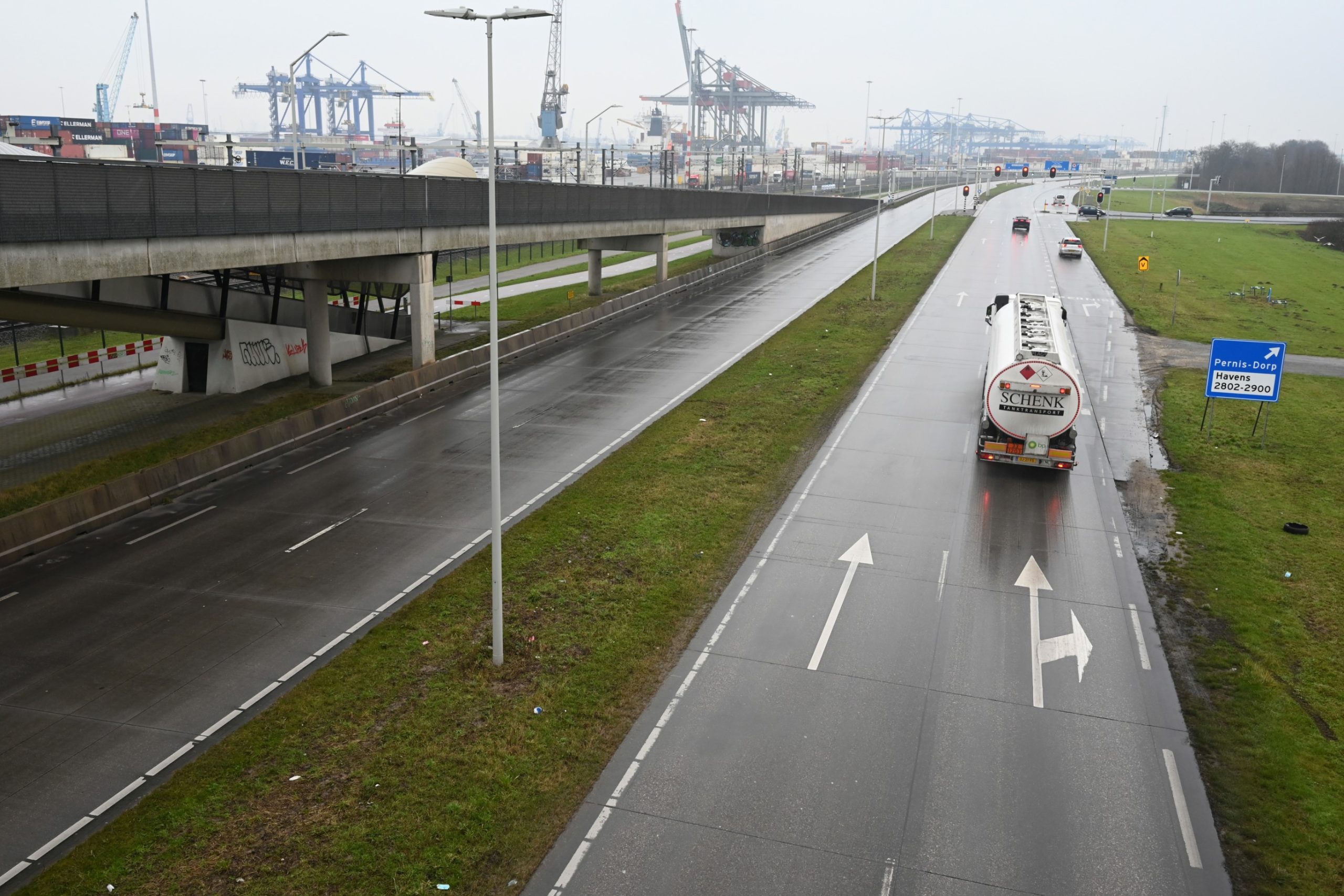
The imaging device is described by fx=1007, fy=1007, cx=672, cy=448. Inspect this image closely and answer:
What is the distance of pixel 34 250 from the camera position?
72.7 feet

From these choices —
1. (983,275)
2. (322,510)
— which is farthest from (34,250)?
(983,275)

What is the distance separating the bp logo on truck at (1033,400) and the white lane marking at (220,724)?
19196 mm

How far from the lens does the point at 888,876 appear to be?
11664mm

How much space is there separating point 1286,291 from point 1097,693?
191ft

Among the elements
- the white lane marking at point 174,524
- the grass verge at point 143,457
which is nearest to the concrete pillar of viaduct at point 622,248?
the grass verge at point 143,457

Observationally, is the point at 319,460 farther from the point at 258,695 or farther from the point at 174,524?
the point at 258,695

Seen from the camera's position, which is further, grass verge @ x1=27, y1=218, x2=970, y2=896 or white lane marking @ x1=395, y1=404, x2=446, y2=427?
white lane marking @ x1=395, y1=404, x2=446, y2=427

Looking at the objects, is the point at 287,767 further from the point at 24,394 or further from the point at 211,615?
the point at 24,394

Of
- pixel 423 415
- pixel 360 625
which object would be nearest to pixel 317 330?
pixel 423 415

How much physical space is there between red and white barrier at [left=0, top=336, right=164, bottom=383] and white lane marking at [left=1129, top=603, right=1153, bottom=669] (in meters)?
32.9

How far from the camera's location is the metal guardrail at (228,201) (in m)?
22.2

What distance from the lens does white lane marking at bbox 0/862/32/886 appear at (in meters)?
11.5

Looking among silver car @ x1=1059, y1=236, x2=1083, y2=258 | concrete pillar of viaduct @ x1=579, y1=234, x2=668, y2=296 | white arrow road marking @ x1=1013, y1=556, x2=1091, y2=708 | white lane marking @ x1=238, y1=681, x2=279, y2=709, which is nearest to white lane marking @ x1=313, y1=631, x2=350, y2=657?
white lane marking @ x1=238, y1=681, x2=279, y2=709

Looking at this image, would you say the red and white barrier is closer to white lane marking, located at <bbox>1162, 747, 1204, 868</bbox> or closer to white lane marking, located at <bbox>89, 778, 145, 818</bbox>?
white lane marking, located at <bbox>89, 778, 145, 818</bbox>
